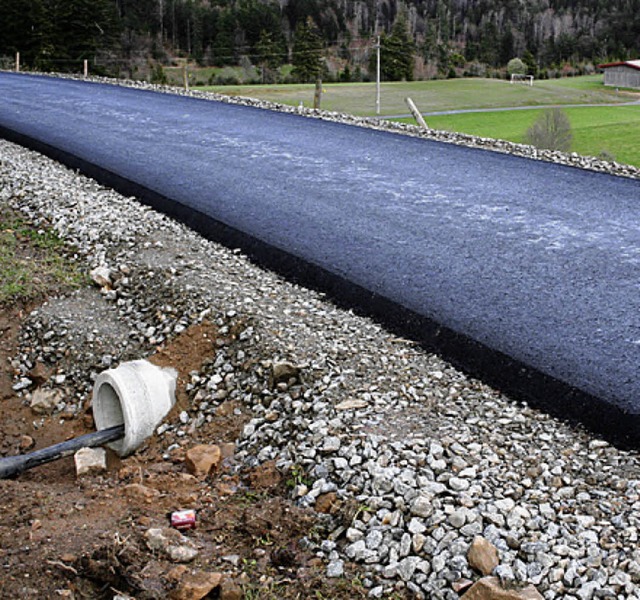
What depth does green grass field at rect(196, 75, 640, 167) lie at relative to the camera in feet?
151

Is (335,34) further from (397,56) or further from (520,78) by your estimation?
(520,78)

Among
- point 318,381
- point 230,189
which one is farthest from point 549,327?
point 230,189

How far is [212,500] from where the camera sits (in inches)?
158

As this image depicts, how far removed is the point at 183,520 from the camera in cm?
374

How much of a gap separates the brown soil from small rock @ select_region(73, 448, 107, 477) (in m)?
0.06

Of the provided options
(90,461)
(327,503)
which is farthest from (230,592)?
(90,461)

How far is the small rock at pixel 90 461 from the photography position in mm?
4633

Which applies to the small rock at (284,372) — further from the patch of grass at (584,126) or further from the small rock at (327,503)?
the patch of grass at (584,126)

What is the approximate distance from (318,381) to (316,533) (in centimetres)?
127

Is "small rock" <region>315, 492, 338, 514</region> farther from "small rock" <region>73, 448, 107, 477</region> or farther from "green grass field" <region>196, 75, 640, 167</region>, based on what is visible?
"green grass field" <region>196, 75, 640, 167</region>

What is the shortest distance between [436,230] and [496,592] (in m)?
4.70

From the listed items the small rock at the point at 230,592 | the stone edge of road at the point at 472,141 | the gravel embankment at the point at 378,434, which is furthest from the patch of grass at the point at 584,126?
the small rock at the point at 230,592

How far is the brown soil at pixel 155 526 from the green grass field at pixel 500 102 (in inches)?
1289

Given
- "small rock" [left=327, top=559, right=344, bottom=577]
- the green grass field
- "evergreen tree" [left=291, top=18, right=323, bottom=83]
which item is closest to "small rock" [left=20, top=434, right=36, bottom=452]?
"small rock" [left=327, top=559, right=344, bottom=577]
